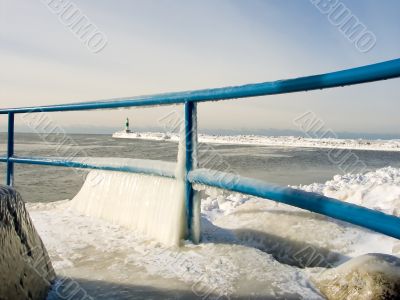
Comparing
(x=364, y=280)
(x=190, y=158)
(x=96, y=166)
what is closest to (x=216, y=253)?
→ (x=190, y=158)

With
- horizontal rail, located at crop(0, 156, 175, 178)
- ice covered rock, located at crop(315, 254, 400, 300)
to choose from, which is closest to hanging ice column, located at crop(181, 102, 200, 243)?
horizontal rail, located at crop(0, 156, 175, 178)

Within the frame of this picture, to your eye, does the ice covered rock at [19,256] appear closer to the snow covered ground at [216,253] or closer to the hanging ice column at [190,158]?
the snow covered ground at [216,253]

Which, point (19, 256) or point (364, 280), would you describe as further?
point (364, 280)

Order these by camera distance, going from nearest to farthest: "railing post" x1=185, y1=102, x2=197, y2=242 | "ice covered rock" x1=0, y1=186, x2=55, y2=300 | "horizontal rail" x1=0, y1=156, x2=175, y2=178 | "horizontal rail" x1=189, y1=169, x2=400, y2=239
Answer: "horizontal rail" x1=189, y1=169, x2=400, y2=239 → "ice covered rock" x1=0, y1=186, x2=55, y2=300 → "railing post" x1=185, y1=102, x2=197, y2=242 → "horizontal rail" x1=0, y1=156, x2=175, y2=178

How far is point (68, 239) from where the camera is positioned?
201 centimetres

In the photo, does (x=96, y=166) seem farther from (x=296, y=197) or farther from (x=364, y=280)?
(x=364, y=280)

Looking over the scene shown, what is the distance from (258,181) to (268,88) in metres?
0.38

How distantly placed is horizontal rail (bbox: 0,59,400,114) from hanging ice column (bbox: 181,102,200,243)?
0.08 metres

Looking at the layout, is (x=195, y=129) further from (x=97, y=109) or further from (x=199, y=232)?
(x=97, y=109)

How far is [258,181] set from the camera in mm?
1504

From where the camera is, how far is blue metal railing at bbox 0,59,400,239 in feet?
3.05

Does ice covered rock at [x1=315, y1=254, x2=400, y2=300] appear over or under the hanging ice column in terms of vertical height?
under

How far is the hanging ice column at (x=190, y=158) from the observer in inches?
72.8

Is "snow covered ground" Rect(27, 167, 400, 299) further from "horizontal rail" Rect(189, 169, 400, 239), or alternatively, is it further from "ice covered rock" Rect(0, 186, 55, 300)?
"ice covered rock" Rect(0, 186, 55, 300)
